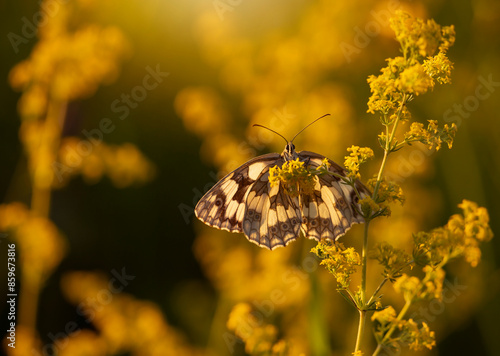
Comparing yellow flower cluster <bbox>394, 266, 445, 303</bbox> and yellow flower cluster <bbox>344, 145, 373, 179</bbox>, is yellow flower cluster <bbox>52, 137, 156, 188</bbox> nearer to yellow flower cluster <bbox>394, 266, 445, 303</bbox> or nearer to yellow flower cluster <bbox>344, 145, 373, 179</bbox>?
yellow flower cluster <bbox>344, 145, 373, 179</bbox>

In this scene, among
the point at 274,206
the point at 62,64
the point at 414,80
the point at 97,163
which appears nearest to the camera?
the point at 414,80

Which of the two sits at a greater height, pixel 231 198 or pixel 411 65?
pixel 411 65

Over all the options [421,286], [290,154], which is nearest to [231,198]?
[290,154]

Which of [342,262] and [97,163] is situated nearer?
[342,262]

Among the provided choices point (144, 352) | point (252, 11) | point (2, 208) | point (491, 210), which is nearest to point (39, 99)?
point (2, 208)

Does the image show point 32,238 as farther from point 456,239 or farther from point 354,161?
point 456,239

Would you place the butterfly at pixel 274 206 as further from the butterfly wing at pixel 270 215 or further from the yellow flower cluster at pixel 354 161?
the yellow flower cluster at pixel 354 161
